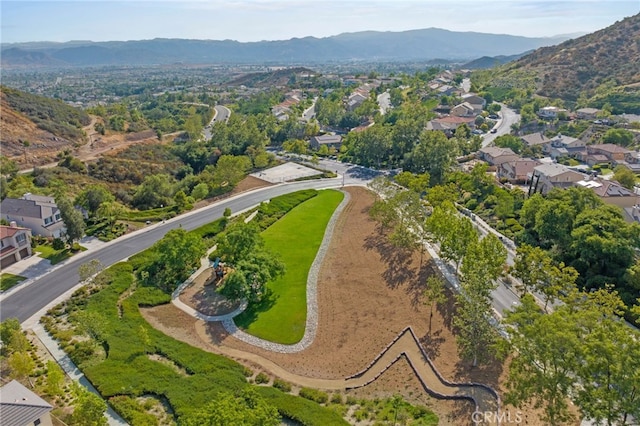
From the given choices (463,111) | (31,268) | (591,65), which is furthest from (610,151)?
(31,268)

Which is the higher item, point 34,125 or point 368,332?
point 34,125

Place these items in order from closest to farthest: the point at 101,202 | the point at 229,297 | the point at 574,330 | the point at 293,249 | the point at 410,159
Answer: the point at 574,330 → the point at 229,297 → the point at 293,249 → the point at 101,202 → the point at 410,159

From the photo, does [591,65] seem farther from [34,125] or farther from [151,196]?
[34,125]

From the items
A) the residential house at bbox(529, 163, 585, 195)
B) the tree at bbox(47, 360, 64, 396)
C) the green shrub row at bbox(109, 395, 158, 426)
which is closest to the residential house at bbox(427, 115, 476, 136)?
the residential house at bbox(529, 163, 585, 195)

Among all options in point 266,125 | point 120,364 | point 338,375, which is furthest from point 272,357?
point 266,125

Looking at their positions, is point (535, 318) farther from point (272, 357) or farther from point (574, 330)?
point (272, 357)

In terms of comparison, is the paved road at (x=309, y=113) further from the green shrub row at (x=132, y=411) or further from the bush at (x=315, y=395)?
the green shrub row at (x=132, y=411)

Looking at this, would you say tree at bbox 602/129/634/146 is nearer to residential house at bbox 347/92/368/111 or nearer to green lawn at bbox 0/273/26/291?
residential house at bbox 347/92/368/111
